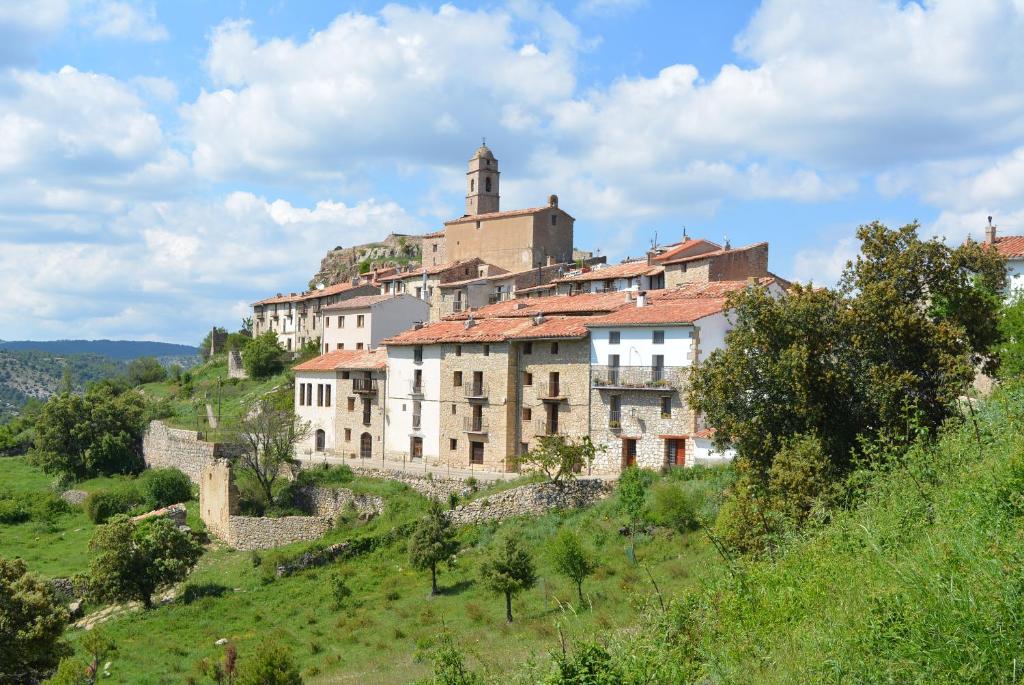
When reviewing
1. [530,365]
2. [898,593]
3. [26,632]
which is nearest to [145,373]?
[530,365]

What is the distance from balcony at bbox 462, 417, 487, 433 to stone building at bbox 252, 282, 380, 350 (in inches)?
1444

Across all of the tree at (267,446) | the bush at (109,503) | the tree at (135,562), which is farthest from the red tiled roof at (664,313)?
the bush at (109,503)

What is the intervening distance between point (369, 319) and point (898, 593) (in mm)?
52218

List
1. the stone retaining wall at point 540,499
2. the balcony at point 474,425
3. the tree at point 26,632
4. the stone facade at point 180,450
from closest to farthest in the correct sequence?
the tree at point 26,632 < the stone retaining wall at point 540,499 < the balcony at point 474,425 < the stone facade at point 180,450

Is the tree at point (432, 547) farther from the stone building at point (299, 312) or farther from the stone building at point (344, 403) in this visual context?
the stone building at point (299, 312)

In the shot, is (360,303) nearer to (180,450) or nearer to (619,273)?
(180,450)

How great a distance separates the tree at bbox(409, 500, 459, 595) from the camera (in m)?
31.5

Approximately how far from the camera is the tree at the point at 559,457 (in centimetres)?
3522

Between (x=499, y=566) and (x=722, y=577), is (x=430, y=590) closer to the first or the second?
(x=499, y=566)

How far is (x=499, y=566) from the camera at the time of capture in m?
27.5

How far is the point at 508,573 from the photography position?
2748cm

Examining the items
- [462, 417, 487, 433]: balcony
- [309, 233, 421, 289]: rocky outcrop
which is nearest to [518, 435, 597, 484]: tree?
[462, 417, 487, 433]: balcony

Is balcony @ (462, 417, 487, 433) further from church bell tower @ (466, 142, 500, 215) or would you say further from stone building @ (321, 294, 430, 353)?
church bell tower @ (466, 142, 500, 215)

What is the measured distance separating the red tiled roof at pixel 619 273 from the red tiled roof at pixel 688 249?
76 centimetres
